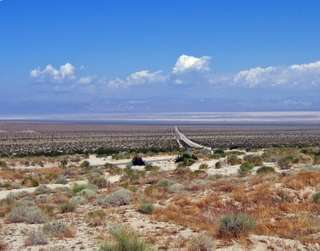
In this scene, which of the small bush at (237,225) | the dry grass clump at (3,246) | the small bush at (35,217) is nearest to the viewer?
the small bush at (237,225)

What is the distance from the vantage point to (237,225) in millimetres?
9633

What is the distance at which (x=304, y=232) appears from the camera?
388 inches

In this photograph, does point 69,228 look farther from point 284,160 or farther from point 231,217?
point 284,160

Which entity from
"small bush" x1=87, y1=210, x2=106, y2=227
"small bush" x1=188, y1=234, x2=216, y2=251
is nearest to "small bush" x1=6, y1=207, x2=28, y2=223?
"small bush" x1=87, y1=210, x2=106, y2=227

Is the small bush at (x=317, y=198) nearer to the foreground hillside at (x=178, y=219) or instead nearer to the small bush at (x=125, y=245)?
the foreground hillside at (x=178, y=219)

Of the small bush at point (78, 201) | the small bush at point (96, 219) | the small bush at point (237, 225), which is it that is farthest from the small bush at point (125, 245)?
the small bush at point (78, 201)

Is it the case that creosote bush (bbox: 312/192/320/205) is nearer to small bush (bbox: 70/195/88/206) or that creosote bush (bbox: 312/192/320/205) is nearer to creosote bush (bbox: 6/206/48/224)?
creosote bush (bbox: 6/206/48/224)

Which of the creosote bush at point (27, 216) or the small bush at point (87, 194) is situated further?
the small bush at point (87, 194)

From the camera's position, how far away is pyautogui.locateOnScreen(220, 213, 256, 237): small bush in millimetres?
9570

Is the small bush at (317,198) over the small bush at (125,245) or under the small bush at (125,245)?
under

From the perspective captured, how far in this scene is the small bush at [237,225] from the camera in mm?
9570

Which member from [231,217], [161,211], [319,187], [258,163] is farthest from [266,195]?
[258,163]

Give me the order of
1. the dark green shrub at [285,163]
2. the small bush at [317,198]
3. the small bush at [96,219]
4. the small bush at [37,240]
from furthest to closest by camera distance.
Result: the dark green shrub at [285,163] → the small bush at [317,198] → the small bush at [96,219] → the small bush at [37,240]

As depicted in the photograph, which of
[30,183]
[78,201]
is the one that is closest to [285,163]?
[78,201]
